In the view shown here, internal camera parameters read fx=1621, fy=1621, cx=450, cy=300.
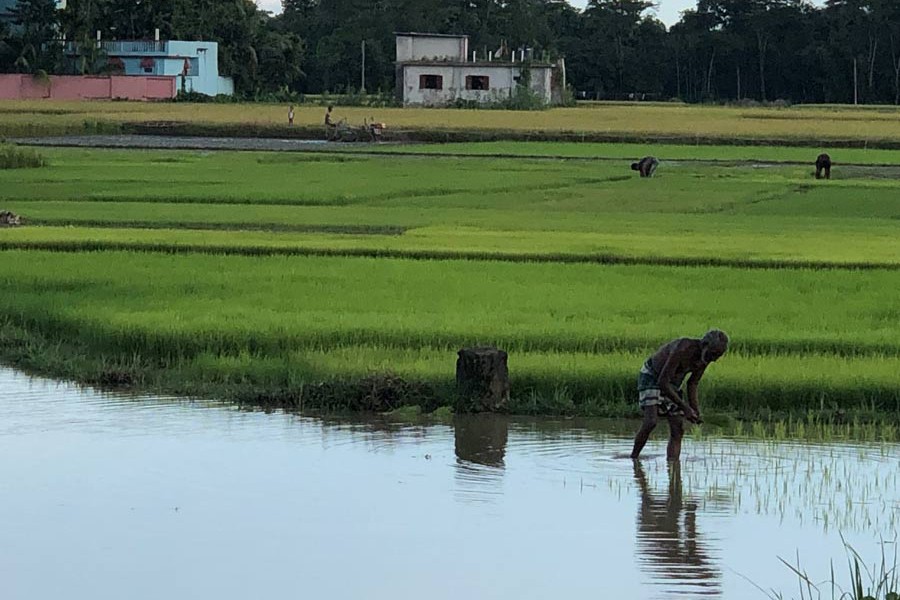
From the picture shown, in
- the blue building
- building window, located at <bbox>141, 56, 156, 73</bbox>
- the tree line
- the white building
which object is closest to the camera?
the blue building

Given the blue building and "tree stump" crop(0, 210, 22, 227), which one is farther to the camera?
the blue building

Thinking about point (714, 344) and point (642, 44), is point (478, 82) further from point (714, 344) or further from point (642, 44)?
point (714, 344)

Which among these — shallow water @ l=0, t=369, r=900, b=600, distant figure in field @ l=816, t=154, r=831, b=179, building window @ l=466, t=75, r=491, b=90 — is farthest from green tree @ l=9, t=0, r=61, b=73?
shallow water @ l=0, t=369, r=900, b=600

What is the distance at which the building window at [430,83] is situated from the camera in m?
65.3

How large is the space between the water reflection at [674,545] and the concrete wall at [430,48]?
5900 centimetres

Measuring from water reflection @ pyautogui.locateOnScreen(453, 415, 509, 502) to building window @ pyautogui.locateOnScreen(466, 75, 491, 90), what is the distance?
2248 inches

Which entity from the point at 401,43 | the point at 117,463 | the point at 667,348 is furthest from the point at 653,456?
the point at 401,43

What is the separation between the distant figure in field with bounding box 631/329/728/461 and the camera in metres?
7.15

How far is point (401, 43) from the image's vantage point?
6550 cm

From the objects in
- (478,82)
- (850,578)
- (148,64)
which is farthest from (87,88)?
(850,578)

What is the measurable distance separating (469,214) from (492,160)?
15072 mm

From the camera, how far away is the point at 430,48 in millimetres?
66500

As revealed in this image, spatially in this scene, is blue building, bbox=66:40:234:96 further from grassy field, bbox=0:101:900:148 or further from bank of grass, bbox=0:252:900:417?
bank of grass, bbox=0:252:900:417

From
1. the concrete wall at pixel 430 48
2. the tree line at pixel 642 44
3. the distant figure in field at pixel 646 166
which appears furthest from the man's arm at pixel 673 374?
the tree line at pixel 642 44
